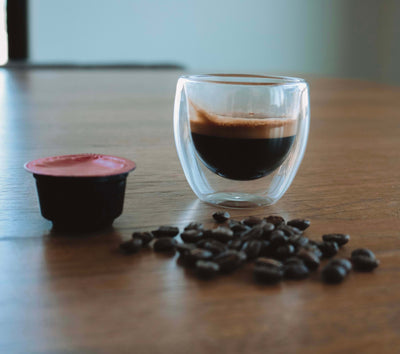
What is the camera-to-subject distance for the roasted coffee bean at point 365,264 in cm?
53

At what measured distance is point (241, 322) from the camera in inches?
16.8

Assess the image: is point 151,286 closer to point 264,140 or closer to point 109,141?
point 264,140

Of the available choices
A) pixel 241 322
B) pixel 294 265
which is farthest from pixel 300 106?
pixel 241 322

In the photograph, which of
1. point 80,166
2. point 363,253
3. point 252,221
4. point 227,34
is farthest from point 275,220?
point 227,34

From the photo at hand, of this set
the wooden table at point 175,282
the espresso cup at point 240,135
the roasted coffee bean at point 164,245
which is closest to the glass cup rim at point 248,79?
the espresso cup at point 240,135

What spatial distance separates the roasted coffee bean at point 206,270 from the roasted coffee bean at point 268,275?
37mm

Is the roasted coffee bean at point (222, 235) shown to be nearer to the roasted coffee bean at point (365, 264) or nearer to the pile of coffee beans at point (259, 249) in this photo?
the pile of coffee beans at point (259, 249)

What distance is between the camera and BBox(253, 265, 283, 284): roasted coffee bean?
501 mm

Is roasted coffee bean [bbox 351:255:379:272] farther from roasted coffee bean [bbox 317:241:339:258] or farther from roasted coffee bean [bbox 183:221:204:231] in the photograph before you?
roasted coffee bean [bbox 183:221:204:231]

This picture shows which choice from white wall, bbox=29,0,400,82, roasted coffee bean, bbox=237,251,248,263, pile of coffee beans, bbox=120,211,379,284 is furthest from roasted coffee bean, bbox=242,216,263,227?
white wall, bbox=29,0,400,82

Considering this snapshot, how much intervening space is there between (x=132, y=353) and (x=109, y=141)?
0.86 meters

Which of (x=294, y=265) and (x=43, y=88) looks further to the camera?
(x=43, y=88)

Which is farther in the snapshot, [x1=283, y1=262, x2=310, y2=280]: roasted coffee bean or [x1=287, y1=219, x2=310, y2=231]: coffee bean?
[x1=287, y1=219, x2=310, y2=231]: coffee bean

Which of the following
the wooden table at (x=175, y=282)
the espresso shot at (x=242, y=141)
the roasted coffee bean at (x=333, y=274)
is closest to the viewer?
the wooden table at (x=175, y=282)
